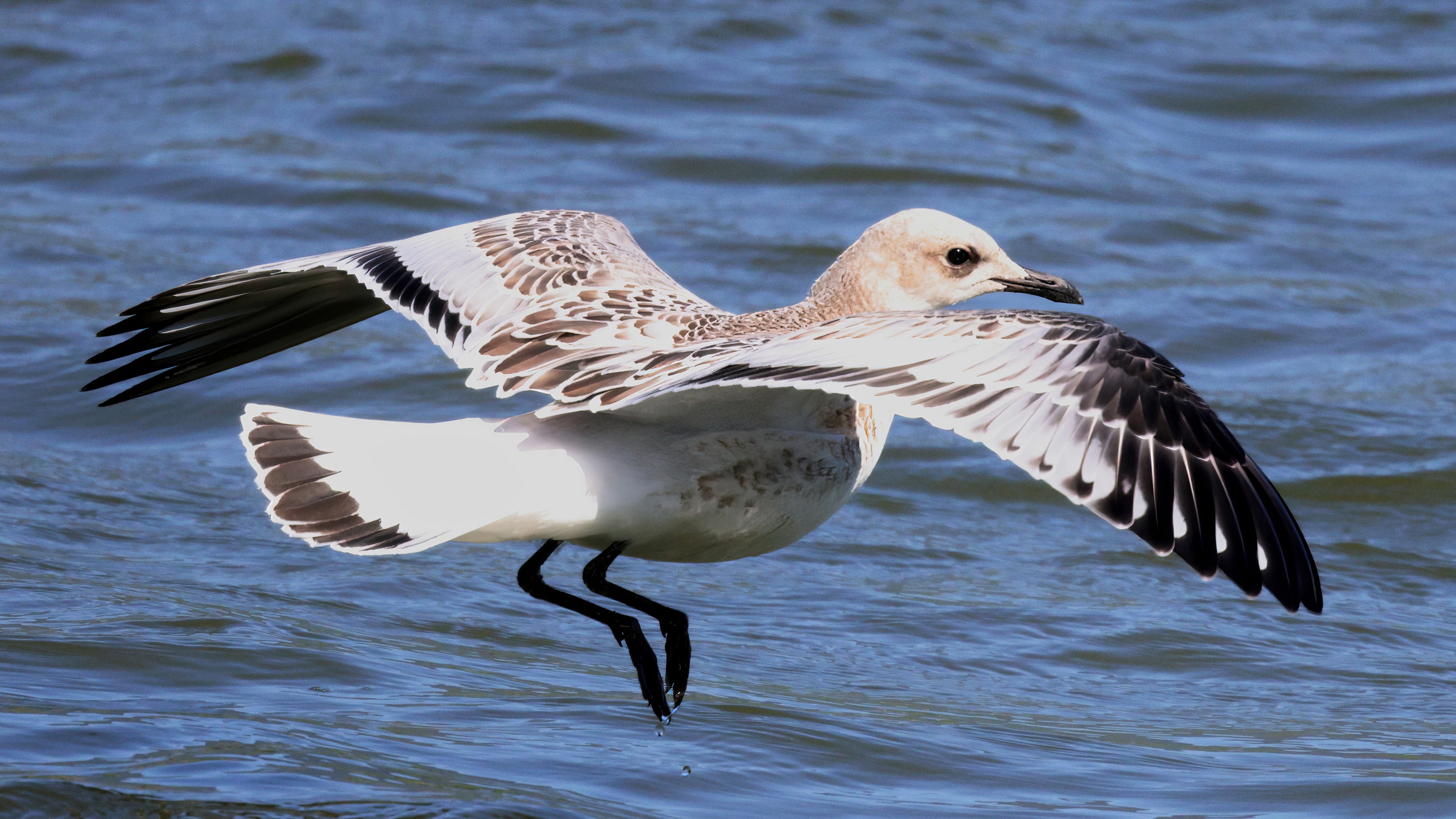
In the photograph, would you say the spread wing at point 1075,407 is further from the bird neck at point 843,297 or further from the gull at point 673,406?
the bird neck at point 843,297

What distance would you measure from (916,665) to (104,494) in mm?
3410

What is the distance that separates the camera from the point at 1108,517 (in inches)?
150

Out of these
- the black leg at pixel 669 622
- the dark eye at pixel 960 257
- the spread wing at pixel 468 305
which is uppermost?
the dark eye at pixel 960 257

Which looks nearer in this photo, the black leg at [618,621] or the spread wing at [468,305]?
the spread wing at [468,305]

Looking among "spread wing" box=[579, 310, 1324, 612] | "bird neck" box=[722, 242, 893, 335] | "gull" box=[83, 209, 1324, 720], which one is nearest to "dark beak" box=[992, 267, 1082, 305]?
"gull" box=[83, 209, 1324, 720]

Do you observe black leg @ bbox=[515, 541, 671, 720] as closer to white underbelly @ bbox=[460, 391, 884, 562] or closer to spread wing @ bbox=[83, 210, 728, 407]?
white underbelly @ bbox=[460, 391, 884, 562]

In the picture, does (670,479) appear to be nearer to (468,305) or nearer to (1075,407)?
(468,305)

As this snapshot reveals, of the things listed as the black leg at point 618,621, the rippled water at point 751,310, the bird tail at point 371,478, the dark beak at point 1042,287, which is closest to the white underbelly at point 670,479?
the bird tail at point 371,478

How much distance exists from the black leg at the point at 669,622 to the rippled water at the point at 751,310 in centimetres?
20

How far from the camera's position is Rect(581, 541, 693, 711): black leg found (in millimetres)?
5258

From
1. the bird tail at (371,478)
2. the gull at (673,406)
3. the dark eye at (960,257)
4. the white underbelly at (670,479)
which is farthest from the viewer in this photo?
the dark eye at (960,257)

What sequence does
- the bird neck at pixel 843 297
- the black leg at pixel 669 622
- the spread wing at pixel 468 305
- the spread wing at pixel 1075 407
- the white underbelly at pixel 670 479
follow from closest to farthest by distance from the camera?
1. the spread wing at pixel 1075 407
2. the white underbelly at pixel 670 479
3. the spread wing at pixel 468 305
4. the black leg at pixel 669 622
5. the bird neck at pixel 843 297

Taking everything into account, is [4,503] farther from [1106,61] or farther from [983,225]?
[1106,61]

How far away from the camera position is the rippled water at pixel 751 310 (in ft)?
17.6
